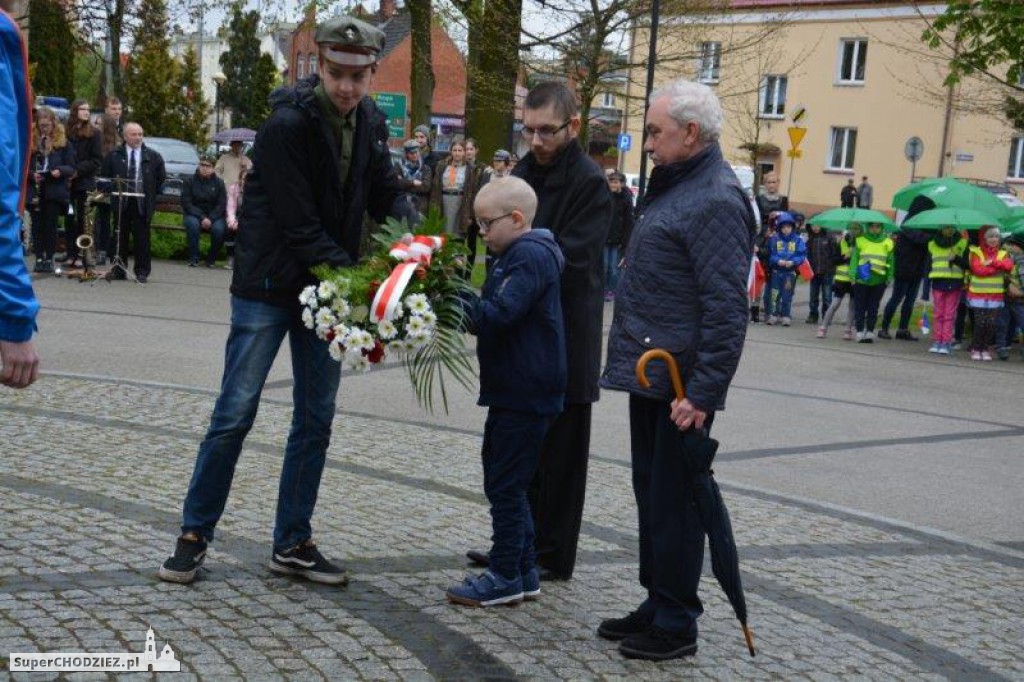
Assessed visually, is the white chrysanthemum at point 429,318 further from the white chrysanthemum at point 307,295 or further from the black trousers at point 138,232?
the black trousers at point 138,232

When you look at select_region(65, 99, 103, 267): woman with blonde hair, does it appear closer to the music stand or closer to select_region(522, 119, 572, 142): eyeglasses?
the music stand

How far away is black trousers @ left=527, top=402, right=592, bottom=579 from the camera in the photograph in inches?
233

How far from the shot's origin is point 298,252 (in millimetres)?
5195

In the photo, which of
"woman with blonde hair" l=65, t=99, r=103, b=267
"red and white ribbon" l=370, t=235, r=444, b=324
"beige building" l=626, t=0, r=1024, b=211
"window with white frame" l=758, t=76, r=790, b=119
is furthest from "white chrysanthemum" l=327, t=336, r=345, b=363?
"window with white frame" l=758, t=76, r=790, b=119

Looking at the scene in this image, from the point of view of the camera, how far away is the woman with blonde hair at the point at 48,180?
17141mm

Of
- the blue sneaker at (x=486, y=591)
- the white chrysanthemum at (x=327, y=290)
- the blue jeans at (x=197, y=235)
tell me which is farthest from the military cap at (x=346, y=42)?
the blue jeans at (x=197, y=235)

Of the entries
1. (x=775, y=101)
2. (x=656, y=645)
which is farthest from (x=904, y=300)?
(x=775, y=101)

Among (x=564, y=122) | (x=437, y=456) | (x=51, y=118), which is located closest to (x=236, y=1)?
A: (x=51, y=118)

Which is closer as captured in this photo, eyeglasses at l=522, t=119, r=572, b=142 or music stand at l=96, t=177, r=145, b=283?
eyeglasses at l=522, t=119, r=572, b=142

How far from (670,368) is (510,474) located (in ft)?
2.86

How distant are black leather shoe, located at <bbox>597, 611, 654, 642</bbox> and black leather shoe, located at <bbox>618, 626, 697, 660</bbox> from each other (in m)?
0.11

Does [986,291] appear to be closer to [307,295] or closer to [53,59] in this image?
[307,295]

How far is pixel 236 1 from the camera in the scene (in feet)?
95.7

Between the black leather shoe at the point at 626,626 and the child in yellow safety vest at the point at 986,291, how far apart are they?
12946 millimetres
